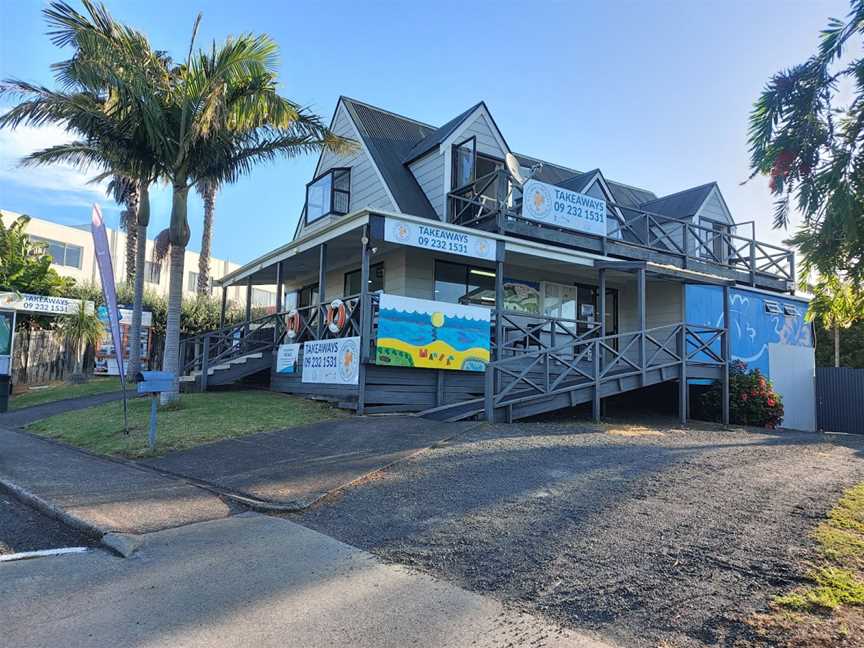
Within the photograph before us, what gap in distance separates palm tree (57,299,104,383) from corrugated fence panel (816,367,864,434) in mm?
25491

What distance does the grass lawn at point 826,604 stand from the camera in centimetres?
333

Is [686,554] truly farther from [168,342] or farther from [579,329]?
[579,329]

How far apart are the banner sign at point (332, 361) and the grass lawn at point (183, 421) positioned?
58 cm

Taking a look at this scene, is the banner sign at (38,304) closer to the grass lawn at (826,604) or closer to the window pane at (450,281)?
the window pane at (450,281)

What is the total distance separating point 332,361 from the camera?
12.5m

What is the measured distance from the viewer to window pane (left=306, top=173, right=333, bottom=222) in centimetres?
1747

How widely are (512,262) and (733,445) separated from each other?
730cm

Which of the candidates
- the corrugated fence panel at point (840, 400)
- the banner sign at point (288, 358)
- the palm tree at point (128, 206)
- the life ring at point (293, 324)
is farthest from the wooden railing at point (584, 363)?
the palm tree at point (128, 206)

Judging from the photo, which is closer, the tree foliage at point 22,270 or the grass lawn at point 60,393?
the grass lawn at point 60,393

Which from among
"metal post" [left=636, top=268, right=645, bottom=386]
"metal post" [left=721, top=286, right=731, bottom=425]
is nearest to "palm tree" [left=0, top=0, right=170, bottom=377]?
"metal post" [left=636, top=268, right=645, bottom=386]

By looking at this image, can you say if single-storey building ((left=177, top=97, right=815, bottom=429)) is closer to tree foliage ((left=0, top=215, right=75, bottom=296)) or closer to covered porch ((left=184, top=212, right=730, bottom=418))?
covered porch ((left=184, top=212, right=730, bottom=418))

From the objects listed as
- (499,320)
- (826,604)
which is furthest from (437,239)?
(826,604)

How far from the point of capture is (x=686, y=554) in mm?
4551

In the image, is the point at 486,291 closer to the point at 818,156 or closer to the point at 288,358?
the point at 288,358
